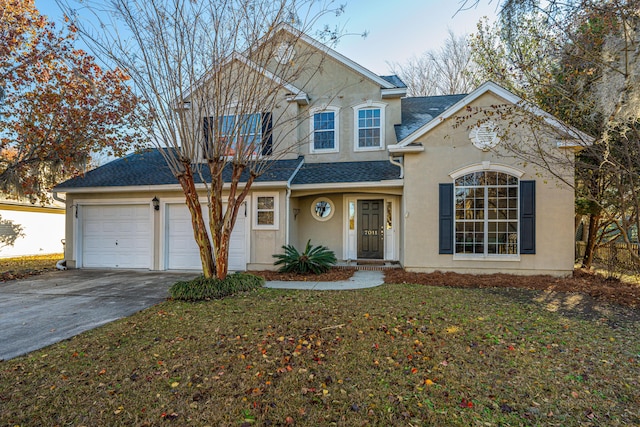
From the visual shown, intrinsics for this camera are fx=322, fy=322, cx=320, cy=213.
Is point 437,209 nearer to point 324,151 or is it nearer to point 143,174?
point 324,151

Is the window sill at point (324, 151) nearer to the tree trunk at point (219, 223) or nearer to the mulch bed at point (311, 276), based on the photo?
the mulch bed at point (311, 276)

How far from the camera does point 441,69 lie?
19797 millimetres

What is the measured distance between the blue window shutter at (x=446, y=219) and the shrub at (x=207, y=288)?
510 centimetres

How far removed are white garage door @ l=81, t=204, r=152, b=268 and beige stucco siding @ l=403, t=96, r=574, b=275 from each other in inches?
311

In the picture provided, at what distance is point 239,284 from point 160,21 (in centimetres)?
538

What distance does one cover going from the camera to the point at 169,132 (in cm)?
643

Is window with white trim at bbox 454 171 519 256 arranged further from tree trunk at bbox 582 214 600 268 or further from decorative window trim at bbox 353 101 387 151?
tree trunk at bbox 582 214 600 268

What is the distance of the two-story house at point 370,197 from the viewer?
8.15 m

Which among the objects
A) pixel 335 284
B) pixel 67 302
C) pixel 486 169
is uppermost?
pixel 486 169

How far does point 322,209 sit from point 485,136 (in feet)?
17.1

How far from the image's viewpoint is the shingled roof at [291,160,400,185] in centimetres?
933

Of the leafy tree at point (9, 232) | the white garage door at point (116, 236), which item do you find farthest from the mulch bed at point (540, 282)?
the leafy tree at point (9, 232)

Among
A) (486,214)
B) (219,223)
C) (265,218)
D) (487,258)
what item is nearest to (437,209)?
(486,214)

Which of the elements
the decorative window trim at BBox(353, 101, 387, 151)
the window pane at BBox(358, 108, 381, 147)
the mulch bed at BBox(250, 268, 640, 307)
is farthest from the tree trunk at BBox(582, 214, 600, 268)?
the window pane at BBox(358, 108, 381, 147)
